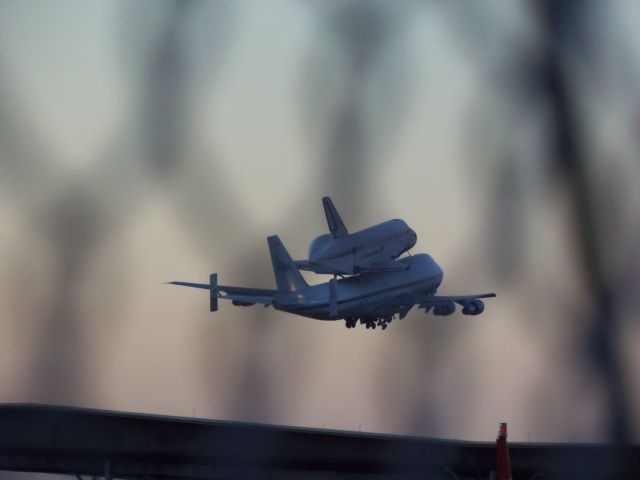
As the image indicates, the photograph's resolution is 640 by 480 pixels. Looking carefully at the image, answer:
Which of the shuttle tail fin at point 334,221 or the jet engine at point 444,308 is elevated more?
the shuttle tail fin at point 334,221

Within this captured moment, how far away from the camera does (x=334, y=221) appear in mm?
135125

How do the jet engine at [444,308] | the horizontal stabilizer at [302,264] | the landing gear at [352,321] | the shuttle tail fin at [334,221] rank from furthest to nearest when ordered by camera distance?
the jet engine at [444,308]
the horizontal stabilizer at [302,264]
the landing gear at [352,321]
the shuttle tail fin at [334,221]

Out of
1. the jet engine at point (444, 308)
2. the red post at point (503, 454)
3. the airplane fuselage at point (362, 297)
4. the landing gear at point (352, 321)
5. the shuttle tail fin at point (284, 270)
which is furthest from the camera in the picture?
the shuttle tail fin at point (284, 270)

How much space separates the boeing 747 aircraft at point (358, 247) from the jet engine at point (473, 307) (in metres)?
11.1

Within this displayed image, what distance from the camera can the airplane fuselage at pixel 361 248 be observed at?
131500mm

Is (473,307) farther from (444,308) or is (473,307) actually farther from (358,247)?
(358,247)

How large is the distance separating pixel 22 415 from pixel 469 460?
2588 centimetres

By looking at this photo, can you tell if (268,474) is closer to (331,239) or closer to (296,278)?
(331,239)

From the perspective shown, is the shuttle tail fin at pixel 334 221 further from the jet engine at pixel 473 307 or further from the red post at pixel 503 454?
the red post at pixel 503 454

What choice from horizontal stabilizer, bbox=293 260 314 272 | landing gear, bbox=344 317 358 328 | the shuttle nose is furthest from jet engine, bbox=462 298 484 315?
horizontal stabilizer, bbox=293 260 314 272

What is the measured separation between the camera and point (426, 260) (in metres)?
142

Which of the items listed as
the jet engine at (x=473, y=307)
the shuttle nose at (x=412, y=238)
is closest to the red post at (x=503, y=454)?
the shuttle nose at (x=412, y=238)

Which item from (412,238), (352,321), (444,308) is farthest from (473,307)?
(352,321)

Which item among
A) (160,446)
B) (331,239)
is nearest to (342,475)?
(160,446)
